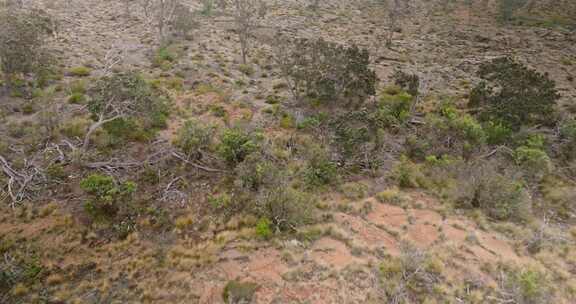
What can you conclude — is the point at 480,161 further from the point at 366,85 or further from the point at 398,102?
the point at 366,85

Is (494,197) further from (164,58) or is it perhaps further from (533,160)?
(164,58)

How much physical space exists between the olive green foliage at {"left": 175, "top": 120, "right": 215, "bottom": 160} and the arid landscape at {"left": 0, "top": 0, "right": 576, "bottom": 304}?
6cm

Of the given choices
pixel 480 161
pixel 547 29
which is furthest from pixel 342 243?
pixel 547 29

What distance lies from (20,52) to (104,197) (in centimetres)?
1077

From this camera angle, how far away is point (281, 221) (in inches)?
381

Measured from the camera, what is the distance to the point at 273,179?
1088 cm

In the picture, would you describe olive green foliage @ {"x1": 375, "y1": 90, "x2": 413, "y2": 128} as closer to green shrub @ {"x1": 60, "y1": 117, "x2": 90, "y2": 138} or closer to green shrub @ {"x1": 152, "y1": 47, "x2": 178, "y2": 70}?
green shrub @ {"x1": 60, "y1": 117, "x2": 90, "y2": 138}

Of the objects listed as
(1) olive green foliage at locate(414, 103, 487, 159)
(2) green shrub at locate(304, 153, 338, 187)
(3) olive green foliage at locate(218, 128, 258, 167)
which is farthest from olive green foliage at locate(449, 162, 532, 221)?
(3) olive green foliage at locate(218, 128, 258, 167)

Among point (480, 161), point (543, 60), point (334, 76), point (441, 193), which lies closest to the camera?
point (441, 193)

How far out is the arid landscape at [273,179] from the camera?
817cm

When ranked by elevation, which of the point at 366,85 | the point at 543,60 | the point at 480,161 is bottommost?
the point at 480,161

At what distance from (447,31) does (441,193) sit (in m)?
22.9

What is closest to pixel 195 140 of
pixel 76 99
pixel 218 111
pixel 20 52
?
pixel 218 111

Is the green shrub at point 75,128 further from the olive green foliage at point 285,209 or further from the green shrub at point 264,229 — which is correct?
the green shrub at point 264,229
